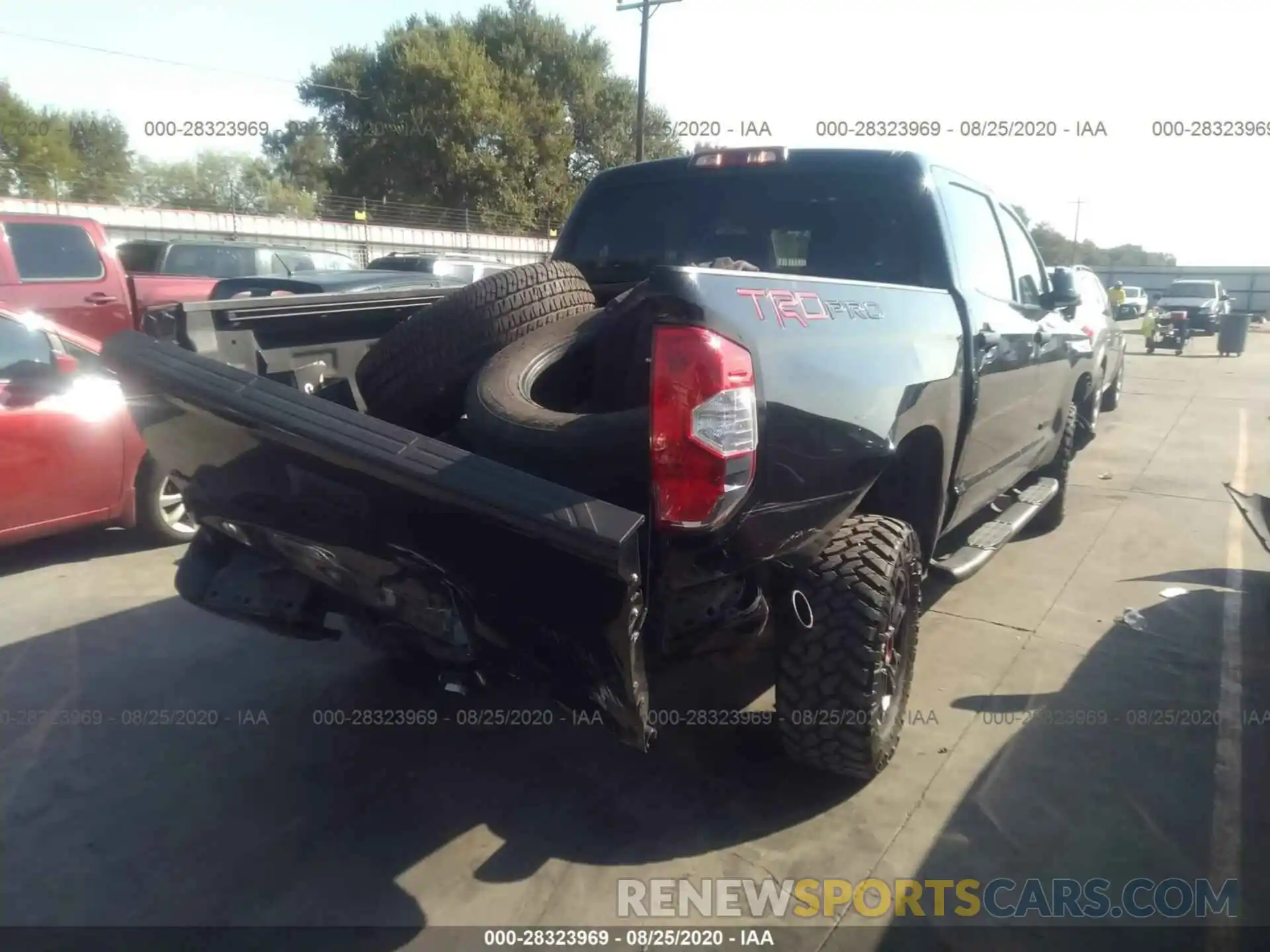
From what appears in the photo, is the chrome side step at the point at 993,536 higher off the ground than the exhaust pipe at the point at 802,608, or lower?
lower

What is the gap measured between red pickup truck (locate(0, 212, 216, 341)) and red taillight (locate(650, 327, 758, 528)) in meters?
7.05

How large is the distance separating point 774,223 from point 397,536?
7.77 ft

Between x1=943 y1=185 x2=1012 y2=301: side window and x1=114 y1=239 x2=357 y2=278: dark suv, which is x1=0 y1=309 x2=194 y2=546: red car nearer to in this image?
x1=943 y1=185 x2=1012 y2=301: side window

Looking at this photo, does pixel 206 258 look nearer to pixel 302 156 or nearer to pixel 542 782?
pixel 542 782

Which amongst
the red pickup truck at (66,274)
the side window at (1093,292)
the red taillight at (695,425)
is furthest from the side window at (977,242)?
the red pickup truck at (66,274)

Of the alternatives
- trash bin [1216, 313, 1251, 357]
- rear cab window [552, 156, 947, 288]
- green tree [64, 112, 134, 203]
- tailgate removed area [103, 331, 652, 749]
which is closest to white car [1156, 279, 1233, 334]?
trash bin [1216, 313, 1251, 357]

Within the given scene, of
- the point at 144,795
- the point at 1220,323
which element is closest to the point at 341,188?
the point at 1220,323

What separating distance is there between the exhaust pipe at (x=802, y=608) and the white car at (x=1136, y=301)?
34274 mm

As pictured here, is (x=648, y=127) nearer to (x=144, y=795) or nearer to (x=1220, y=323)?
(x=1220, y=323)

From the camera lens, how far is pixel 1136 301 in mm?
37344

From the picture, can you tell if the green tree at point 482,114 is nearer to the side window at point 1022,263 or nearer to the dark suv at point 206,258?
the dark suv at point 206,258

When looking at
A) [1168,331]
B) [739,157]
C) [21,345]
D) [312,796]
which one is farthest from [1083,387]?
[1168,331]

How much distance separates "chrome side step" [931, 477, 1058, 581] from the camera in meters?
4.07

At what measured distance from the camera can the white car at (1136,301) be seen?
118ft
